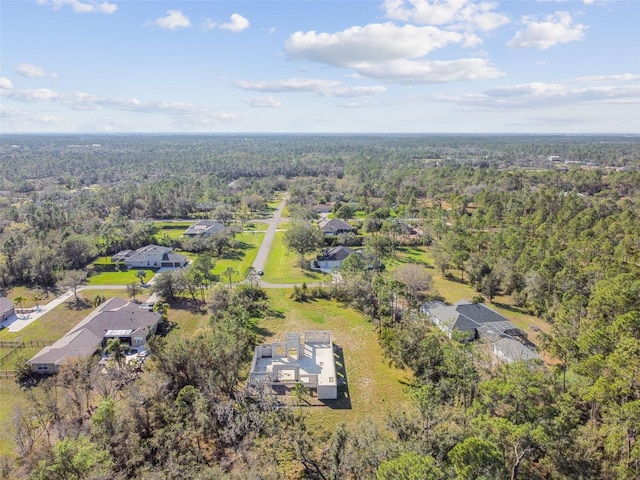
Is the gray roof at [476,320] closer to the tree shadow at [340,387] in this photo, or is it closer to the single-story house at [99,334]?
the tree shadow at [340,387]

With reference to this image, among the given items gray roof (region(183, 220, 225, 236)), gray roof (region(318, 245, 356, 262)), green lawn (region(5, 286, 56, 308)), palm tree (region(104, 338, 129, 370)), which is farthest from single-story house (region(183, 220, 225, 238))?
palm tree (region(104, 338, 129, 370))

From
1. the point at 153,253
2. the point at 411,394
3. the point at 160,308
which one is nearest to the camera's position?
the point at 411,394

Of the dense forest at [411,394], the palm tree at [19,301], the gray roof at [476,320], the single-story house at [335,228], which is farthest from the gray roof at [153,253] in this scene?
the gray roof at [476,320]

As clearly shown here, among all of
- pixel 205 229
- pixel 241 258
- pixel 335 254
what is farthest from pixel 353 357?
pixel 205 229

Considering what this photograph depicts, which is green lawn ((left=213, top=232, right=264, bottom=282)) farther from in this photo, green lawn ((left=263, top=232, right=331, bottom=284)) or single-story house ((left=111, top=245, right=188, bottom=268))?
single-story house ((left=111, top=245, right=188, bottom=268))

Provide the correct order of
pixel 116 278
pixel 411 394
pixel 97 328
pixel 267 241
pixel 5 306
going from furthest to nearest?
pixel 267 241
pixel 116 278
pixel 5 306
pixel 97 328
pixel 411 394

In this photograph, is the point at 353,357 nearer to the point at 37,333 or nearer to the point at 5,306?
the point at 37,333
